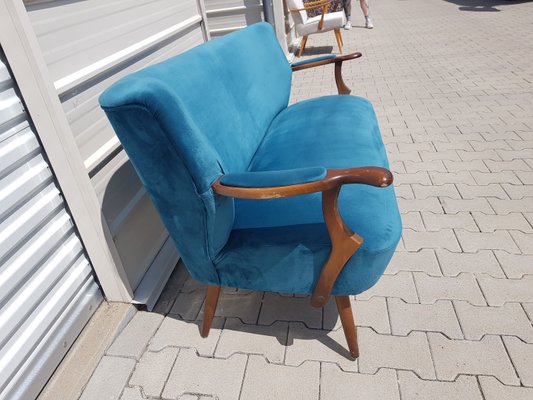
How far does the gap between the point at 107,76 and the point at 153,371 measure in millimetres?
1318

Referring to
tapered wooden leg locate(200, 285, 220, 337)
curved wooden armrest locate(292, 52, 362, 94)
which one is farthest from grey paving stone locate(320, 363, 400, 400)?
curved wooden armrest locate(292, 52, 362, 94)

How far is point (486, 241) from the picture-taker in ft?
6.92

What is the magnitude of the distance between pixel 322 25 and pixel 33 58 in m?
5.81

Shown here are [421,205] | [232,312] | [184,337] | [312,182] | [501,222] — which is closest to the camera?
[312,182]

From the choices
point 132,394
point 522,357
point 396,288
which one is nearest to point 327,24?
point 396,288

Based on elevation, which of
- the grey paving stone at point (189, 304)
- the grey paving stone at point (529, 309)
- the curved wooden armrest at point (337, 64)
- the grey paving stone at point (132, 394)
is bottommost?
the grey paving stone at point (529, 309)

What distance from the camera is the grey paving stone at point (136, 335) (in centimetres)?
171

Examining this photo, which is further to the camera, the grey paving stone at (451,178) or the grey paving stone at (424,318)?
the grey paving stone at (451,178)

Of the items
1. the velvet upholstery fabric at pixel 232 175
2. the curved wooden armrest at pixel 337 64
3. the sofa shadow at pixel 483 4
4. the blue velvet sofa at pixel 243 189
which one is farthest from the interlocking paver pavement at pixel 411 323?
the sofa shadow at pixel 483 4

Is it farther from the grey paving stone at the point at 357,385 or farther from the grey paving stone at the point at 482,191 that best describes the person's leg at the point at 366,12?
the grey paving stone at the point at 357,385

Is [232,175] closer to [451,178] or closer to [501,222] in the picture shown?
[501,222]

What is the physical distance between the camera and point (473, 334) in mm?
1613

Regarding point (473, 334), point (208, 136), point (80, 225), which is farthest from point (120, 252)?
point (473, 334)

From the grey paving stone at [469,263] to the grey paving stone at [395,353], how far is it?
480 millimetres
